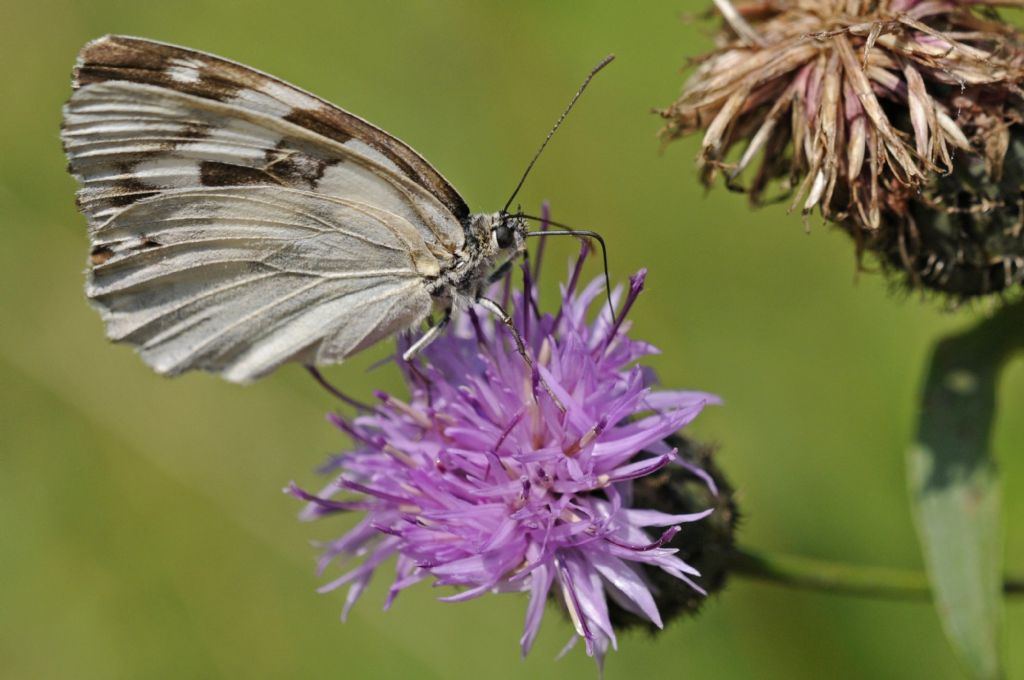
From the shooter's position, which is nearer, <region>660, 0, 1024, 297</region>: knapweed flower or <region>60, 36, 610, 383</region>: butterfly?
<region>660, 0, 1024, 297</region>: knapweed flower

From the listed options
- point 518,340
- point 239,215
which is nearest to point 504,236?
point 518,340

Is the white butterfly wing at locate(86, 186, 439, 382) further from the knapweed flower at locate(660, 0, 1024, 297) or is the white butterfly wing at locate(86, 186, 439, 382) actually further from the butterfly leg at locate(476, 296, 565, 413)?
the knapweed flower at locate(660, 0, 1024, 297)

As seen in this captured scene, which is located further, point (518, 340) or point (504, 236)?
point (504, 236)

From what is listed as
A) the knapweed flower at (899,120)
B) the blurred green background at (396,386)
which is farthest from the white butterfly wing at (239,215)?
the blurred green background at (396,386)

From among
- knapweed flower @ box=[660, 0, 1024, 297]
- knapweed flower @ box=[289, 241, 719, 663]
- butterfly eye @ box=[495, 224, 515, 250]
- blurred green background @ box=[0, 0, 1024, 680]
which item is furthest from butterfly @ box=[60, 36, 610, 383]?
blurred green background @ box=[0, 0, 1024, 680]

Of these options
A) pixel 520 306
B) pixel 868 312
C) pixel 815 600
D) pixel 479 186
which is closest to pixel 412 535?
pixel 520 306

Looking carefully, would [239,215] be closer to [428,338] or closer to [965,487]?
[428,338]
